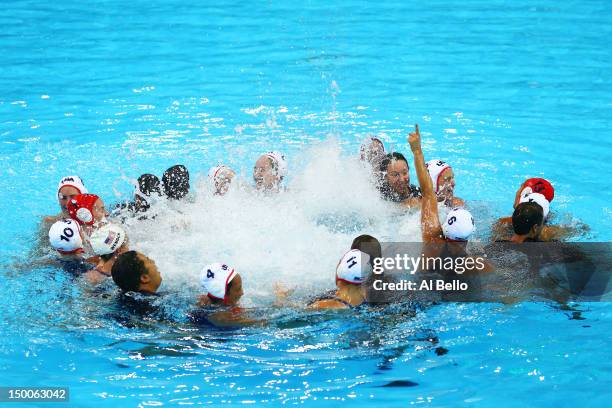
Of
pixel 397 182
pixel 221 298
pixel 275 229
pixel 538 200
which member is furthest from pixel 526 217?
pixel 221 298

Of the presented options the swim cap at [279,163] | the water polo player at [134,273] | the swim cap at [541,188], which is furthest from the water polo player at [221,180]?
the swim cap at [541,188]

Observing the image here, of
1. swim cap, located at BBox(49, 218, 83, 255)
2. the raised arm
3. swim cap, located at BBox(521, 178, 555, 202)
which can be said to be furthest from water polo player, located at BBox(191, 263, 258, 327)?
swim cap, located at BBox(521, 178, 555, 202)

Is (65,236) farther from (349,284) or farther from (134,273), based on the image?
(349,284)

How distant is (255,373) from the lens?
5.93 m

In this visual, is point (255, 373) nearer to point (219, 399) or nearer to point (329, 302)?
point (219, 399)

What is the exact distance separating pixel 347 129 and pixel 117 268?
4.87 meters

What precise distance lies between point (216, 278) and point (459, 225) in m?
2.04

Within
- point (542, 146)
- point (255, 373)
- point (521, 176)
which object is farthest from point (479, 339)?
point (542, 146)

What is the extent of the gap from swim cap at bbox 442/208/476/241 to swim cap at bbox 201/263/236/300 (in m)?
1.86

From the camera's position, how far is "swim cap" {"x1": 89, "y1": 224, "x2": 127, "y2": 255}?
270 inches

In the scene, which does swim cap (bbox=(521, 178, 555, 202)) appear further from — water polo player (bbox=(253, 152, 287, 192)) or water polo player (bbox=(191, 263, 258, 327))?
water polo player (bbox=(191, 263, 258, 327))

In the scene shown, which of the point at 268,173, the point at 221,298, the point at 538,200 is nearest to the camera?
the point at 221,298

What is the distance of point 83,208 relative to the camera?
768cm

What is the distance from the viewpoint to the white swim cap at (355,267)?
607 centimetres
